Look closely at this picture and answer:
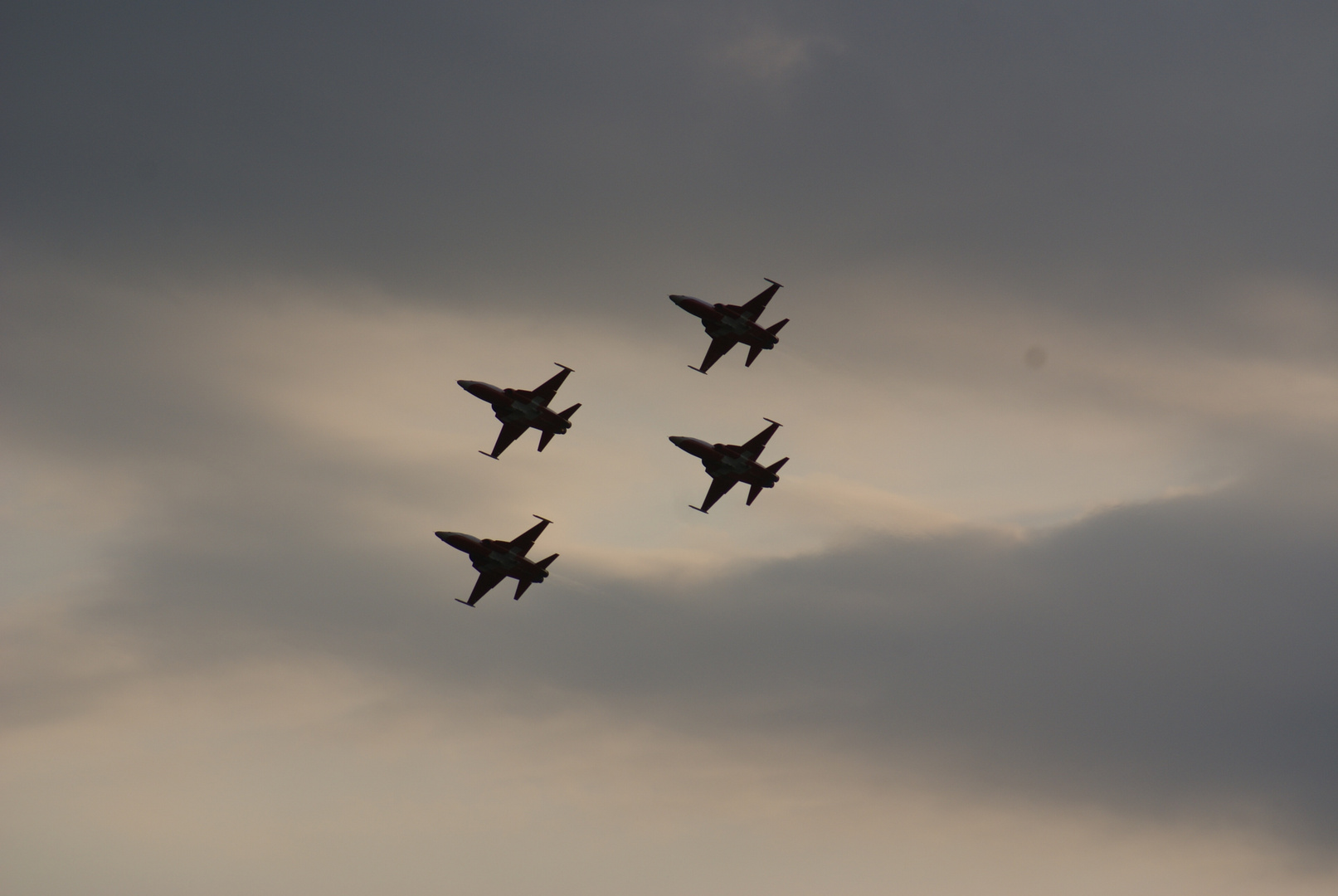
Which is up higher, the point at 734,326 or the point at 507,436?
the point at 734,326

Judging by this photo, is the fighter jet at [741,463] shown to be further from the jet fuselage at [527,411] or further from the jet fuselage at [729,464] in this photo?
the jet fuselage at [527,411]

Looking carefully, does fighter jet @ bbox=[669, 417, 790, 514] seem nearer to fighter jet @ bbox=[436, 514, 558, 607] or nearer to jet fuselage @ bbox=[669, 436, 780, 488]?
jet fuselage @ bbox=[669, 436, 780, 488]

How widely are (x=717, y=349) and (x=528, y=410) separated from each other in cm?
2567

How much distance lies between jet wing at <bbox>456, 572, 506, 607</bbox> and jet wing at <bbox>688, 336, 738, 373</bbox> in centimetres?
3766

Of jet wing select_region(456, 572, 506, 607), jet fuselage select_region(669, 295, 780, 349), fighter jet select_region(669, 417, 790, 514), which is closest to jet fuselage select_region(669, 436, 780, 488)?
fighter jet select_region(669, 417, 790, 514)

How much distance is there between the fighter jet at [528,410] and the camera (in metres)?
160

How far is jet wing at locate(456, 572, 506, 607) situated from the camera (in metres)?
161

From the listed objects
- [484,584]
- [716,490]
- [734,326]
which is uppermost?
[734,326]

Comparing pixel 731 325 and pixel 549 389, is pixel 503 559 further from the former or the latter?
pixel 731 325

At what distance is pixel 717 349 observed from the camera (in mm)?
163375

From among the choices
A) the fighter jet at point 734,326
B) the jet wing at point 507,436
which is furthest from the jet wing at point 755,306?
the jet wing at point 507,436

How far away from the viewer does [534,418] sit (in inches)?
6329

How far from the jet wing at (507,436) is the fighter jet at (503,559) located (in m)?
10.9

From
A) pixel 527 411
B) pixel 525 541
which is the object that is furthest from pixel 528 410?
pixel 525 541
